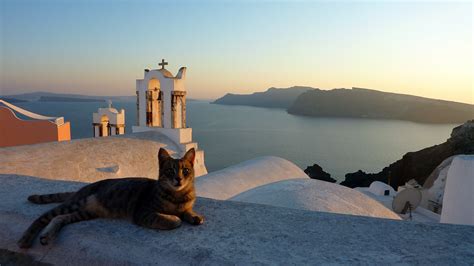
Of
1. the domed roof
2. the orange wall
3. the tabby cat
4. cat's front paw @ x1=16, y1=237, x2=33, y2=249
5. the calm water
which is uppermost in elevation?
the domed roof

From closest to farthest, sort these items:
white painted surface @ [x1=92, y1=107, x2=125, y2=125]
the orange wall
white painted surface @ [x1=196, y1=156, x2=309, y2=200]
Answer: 1. white painted surface @ [x1=196, y1=156, x2=309, y2=200]
2. the orange wall
3. white painted surface @ [x1=92, y1=107, x2=125, y2=125]

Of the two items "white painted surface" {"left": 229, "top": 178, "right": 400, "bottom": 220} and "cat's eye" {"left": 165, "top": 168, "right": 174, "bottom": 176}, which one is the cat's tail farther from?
"white painted surface" {"left": 229, "top": 178, "right": 400, "bottom": 220}

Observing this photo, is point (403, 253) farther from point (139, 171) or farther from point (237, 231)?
point (139, 171)

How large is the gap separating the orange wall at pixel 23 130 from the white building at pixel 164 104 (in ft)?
9.77

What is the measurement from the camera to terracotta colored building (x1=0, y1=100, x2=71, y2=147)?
11398mm

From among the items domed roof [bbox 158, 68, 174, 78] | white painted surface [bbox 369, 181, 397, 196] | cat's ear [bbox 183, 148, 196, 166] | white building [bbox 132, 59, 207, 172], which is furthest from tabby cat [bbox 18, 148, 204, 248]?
white painted surface [bbox 369, 181, 397, 196]

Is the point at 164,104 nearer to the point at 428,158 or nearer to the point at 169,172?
the point at 169,172

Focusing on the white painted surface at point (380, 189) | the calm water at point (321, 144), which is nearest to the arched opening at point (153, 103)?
the white painted surface at point (380, 189)

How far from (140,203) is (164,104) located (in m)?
8.51

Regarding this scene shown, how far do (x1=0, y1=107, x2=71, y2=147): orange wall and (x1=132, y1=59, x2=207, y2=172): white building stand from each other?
298 cm

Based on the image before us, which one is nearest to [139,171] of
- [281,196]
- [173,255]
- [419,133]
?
[281,196]

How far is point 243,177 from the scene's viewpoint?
11500mm

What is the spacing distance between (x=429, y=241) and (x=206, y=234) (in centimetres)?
159

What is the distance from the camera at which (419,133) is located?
101 meters
